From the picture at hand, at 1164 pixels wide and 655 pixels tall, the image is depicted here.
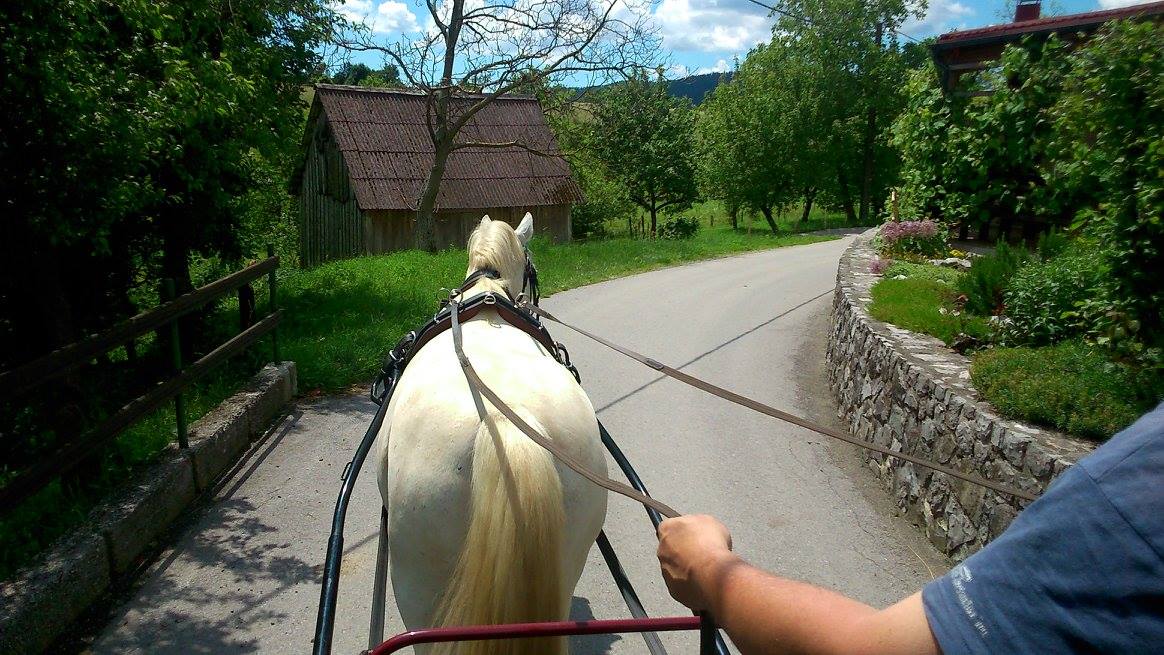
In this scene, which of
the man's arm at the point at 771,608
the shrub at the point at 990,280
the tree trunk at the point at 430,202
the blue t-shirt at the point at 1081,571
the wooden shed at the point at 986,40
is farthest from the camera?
the tree trunk at the point at 430,202

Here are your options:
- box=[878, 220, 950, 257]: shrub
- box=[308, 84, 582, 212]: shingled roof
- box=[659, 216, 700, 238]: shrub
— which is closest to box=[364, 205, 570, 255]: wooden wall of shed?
box=[308, 84, 582, 212]: shingled roof

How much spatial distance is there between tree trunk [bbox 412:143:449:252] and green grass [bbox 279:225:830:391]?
1673 millimetres

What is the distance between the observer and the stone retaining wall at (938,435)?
13.9 ft

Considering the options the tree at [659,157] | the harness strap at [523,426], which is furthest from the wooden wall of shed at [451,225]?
the harness strap at [523,426]

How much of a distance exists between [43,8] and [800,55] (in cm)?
3734

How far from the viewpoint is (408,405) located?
2818 millimetres

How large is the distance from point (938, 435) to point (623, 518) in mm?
2330

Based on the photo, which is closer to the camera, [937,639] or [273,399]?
[937,639]

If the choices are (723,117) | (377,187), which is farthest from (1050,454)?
(723,117)

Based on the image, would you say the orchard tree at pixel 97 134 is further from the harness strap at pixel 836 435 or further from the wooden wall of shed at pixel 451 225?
the wooden wall of shed at pixel 451 225

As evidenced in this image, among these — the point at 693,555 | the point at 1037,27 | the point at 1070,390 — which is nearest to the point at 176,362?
the point at 693,555

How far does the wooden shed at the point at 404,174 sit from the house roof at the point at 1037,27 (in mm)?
14988

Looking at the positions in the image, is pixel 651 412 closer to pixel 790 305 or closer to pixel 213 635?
pixel 213 635

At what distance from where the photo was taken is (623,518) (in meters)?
5.34
